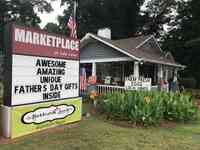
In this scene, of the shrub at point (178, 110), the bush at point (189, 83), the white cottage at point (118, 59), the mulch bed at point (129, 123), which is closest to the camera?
the mulch bed at point (129, 123)

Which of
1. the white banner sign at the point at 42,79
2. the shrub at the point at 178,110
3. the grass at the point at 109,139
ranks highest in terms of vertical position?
the white banner sign at the point at 42,79

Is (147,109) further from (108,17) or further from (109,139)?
(108,17)

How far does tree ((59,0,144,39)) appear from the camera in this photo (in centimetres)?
4059

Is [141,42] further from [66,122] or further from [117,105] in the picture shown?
[66,122]

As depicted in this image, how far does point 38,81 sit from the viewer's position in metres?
7.27

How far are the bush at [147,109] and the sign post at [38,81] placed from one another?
4.46 feet

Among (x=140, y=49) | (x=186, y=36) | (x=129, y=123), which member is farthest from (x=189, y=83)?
(x=129, y=123)

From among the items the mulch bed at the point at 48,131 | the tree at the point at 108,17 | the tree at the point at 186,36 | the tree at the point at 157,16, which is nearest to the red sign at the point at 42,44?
the mulch bed at the point at 48,131

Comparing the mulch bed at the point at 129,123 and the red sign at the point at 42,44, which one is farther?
the mulch bed at the point at 129,123

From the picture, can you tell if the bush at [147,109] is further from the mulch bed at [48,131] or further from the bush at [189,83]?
the bush at [189,83]

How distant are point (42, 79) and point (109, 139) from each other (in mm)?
2586

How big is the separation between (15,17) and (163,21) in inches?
996

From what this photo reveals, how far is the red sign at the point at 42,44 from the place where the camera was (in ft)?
21.7

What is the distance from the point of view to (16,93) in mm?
6566
